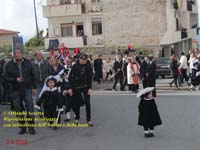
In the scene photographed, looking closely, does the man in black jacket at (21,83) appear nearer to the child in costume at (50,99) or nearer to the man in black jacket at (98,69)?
the child in costume at (50,99)

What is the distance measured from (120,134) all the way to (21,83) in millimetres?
2423

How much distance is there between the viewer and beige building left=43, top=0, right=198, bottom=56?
48250 mm

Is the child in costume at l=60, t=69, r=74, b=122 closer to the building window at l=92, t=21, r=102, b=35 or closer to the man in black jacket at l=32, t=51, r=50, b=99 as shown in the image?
the man in black jacket at l=32, t=51, r=50, b=99

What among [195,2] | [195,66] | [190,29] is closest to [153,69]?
[195,66]

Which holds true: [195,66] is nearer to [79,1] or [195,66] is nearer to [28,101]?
[28,101]

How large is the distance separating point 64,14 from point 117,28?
577 cm

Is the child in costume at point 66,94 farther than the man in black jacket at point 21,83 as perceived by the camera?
Yes

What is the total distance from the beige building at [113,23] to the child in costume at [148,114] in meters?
35.8

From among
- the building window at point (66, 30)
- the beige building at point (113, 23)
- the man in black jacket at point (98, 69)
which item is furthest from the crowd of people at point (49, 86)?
the building window at point (66, 30)

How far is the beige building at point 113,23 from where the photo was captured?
48.2 metres

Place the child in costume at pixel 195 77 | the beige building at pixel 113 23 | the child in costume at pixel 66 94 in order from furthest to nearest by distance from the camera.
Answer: the beige building at pixel 113 23, the child in costume at pixel 195 77, the child in costume at pixel 66 94

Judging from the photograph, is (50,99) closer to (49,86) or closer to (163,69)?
(49,86)

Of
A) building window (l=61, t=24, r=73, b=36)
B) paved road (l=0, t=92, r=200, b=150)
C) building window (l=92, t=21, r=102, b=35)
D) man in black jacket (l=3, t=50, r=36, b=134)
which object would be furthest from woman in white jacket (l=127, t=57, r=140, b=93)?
building window (l=61, t=24, r=73, b=36)

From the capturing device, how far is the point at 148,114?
10.5 metres
